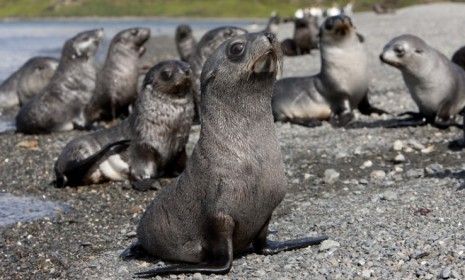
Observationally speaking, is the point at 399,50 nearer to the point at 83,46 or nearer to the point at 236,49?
the point at 83,46

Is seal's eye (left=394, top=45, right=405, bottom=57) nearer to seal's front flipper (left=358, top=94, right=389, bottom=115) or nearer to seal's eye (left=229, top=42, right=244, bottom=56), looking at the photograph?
seal's front flipper (left=358, top=94, right=389, bottom=115)

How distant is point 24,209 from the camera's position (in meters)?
7.85

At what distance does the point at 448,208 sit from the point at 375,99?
7.42 metres

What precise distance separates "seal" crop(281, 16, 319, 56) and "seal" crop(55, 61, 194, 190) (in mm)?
14875

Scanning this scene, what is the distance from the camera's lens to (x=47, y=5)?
302ft

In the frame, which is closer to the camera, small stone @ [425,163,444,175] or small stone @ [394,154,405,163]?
small stone @ [425,163,444,175]

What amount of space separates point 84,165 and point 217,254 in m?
3.73

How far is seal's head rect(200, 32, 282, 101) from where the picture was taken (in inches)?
200

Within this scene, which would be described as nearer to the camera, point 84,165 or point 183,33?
point 84,165

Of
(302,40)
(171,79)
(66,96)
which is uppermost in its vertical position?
(171,79)

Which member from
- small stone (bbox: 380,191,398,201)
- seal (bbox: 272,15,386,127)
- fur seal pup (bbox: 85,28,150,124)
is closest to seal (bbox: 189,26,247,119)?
seal (bbox: 272,15,386,127)

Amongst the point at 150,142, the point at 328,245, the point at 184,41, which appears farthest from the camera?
the point at 184,41

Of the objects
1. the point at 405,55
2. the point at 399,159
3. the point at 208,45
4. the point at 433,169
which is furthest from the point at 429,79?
the point at 208,45

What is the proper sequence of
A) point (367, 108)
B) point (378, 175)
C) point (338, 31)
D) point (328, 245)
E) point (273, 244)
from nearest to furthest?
point (328, 245) < point (273, 244) < point (378, 175) < point (338, 31) < point (367, 108)
